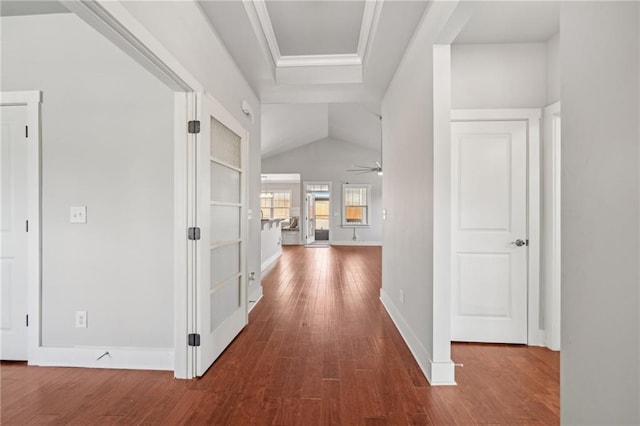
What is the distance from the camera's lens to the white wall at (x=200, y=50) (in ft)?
5.39

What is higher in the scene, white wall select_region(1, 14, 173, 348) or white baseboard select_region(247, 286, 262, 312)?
white wall select_region(1, 14, 173, 348)

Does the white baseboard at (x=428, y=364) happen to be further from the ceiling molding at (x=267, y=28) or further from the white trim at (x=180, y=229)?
the ceiling molding at (x=267, y=28)

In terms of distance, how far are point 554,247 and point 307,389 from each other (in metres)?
2.40

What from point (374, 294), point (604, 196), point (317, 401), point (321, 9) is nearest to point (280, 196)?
point (374, 294)

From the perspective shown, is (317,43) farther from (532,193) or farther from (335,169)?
(335,169)

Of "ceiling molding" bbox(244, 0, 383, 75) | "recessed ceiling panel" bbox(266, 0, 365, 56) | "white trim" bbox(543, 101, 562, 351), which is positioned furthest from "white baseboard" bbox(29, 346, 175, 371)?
"white trim" bbox(543, 101, 562, 351)

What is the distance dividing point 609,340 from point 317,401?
5.08 ft

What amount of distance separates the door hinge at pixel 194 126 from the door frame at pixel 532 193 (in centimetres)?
216

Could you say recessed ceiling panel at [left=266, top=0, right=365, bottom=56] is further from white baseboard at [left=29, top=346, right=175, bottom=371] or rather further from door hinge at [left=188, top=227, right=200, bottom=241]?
white baseboard at [left=29, top=346, right=175, bottom=371]

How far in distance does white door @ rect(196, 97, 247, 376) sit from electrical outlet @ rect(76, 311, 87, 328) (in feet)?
3.02

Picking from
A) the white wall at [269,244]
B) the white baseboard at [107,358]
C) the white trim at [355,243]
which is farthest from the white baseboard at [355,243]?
the white baseboard at [107,358]

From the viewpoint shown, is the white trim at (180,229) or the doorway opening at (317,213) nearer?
the white trim at (180,229)

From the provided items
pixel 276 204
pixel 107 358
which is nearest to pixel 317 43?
pixel 107 358

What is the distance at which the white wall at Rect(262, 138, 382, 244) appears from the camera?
35.5 ft
